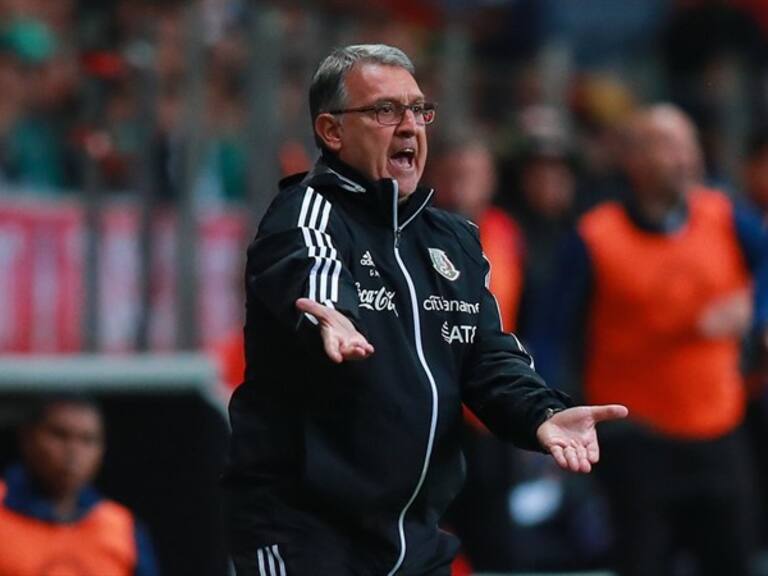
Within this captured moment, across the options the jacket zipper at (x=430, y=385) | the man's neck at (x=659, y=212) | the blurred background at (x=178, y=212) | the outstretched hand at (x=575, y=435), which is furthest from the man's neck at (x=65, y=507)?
the outstretched hand at (x=575, y=435)

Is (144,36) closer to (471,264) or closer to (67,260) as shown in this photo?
(67,260)

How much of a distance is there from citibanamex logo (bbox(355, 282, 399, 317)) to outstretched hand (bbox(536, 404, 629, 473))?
48cm

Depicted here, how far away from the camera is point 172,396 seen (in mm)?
9961

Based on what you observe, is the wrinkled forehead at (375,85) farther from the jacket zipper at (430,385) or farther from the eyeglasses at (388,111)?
the jacket zipper at (430,385)

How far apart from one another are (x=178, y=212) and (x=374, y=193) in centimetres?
438

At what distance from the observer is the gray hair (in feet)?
17.6

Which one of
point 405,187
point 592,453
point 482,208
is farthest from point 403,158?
point 482,208

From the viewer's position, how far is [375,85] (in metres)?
5.32

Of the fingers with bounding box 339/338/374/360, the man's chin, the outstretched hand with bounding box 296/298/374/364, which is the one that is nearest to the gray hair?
the man's chin

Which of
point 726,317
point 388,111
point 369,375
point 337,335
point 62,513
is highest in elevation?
point 388,111

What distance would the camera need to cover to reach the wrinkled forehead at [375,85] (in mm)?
5320

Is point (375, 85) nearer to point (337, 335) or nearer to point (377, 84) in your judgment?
point (377, 84)

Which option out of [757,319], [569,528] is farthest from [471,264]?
[569,528]

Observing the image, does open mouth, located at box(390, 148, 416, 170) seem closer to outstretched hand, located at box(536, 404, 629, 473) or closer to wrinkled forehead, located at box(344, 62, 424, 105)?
wrinkled forehead, located at box(344, 62, 424, 105)
